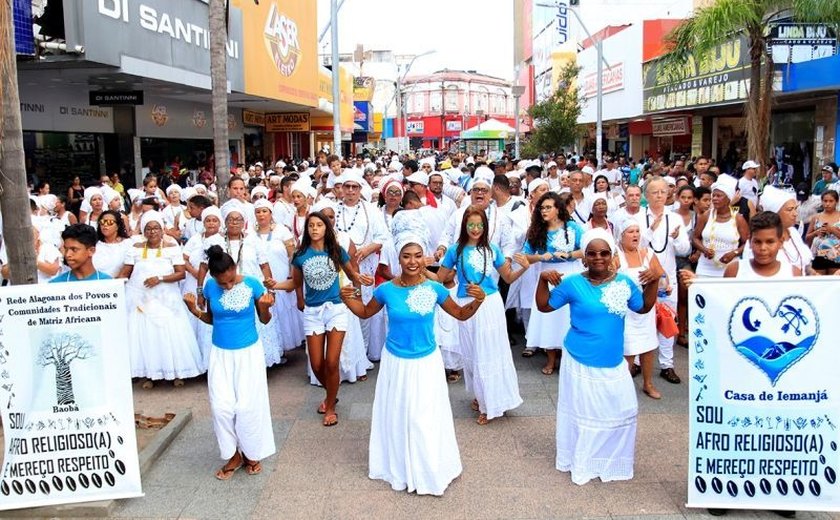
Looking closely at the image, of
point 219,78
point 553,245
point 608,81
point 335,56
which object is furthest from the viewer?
point 608,81

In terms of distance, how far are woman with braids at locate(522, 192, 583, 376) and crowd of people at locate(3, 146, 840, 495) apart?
0.06 feet

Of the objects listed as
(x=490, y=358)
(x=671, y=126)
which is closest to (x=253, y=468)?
(x=490, y=358)

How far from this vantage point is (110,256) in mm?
6945

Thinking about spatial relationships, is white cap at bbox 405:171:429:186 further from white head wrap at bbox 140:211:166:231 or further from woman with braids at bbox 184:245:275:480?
woman with braids at bbox 184:245:275:480

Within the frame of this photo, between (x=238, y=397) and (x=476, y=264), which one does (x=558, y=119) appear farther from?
(x=238, y=397)

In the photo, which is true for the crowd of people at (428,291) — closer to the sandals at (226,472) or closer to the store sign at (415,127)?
the sandals at (226,472)

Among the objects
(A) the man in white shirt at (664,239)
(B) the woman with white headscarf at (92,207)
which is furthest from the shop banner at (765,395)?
(B) the woman with white headscarf at (92,207)

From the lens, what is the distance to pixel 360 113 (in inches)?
1876

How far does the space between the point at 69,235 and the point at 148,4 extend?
8.82 m

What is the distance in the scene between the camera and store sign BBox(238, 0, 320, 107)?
17.7m

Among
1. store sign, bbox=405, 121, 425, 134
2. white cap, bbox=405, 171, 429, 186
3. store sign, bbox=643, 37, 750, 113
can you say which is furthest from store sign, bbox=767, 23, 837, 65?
store sign, bbox=405, 121, 425, 134

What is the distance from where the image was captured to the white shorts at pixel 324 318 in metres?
6.12

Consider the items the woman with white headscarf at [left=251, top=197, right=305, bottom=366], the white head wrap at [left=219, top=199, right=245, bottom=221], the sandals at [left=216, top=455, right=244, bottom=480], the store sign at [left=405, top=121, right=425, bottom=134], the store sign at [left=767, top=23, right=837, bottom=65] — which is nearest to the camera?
the sandals at [left=216, top=455, right=244, bottom=480]

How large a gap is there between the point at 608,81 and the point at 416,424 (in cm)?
3057
